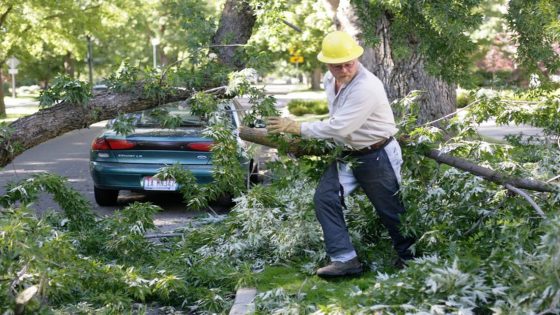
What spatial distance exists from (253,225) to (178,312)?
126 cm

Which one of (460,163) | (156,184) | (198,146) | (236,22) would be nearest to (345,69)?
(460,163)

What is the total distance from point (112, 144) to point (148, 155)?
0.54 metres

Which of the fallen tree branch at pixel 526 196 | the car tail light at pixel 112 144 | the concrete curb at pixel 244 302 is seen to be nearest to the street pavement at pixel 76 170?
the car tail light at pixel 112 144

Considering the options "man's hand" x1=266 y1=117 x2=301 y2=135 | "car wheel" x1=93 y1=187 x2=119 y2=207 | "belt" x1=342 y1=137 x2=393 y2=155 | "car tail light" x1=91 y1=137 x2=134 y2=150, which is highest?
"man's hand" x1=266 y1=117 x2=301 y2=135

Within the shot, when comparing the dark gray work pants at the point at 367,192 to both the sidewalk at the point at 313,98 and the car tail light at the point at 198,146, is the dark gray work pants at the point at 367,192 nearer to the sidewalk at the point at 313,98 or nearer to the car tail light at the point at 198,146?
the sidewalk at the point at 313,98

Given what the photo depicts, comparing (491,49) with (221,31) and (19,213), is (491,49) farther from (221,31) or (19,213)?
(19,213)

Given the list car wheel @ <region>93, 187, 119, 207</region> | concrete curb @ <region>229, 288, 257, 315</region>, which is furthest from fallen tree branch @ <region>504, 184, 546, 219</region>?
car wheel @ <region>93, 187, 119, 207</region>

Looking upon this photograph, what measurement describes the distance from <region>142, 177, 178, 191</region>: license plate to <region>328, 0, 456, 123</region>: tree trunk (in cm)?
288

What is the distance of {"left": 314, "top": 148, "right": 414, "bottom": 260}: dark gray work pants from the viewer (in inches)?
219

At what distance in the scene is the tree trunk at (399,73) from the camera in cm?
984

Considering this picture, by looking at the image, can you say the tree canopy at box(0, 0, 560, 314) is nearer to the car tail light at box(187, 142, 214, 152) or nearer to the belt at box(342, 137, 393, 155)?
the belt at box(342, 137, 393, 155)

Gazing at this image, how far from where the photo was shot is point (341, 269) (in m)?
Answer: 5.57

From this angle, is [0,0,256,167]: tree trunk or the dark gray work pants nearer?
the dark gray work pants

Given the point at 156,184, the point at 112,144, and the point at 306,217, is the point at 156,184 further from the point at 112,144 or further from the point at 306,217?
the point at 306,217
